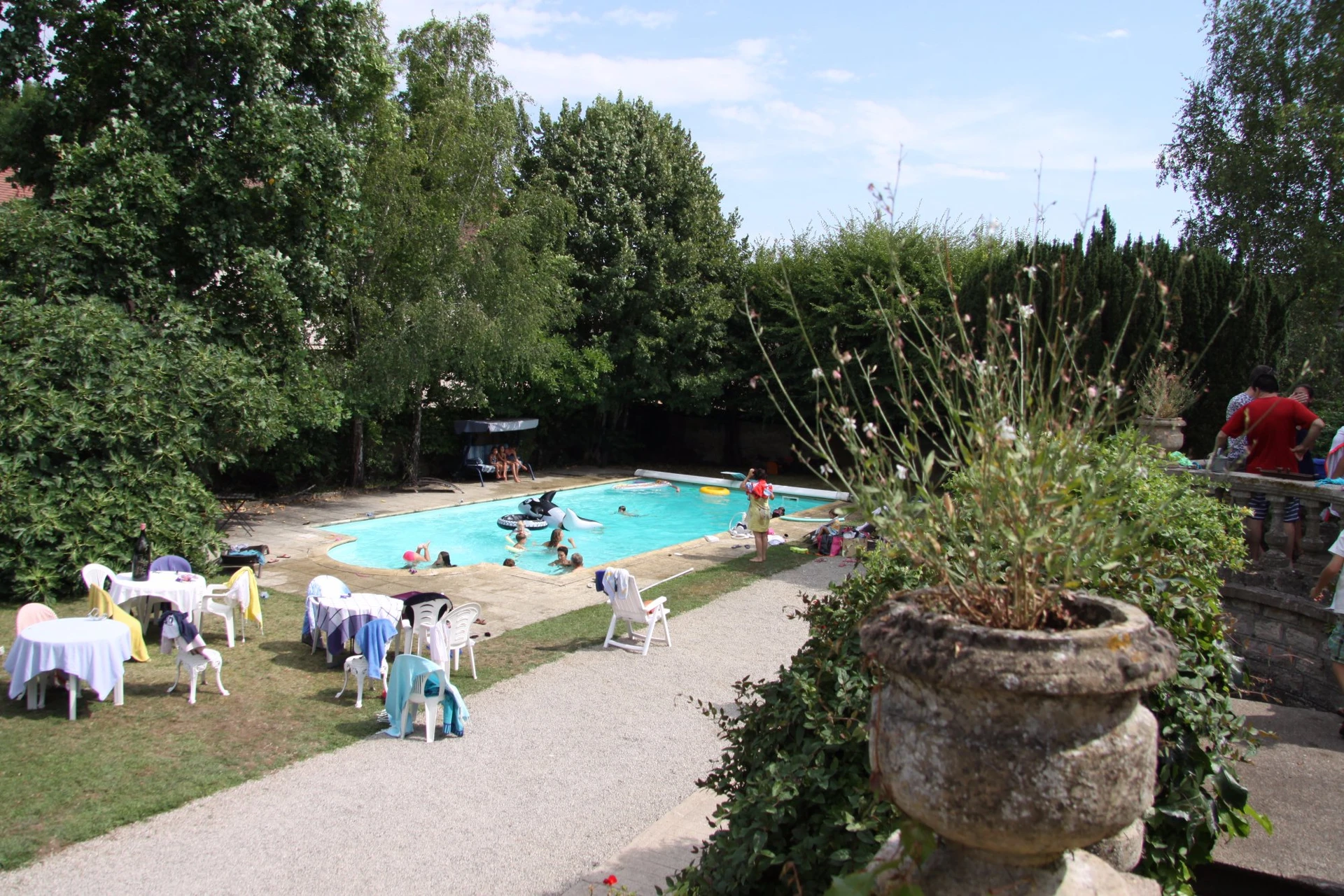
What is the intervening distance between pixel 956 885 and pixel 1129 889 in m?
0.48

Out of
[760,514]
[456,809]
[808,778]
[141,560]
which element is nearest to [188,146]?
[141,560]

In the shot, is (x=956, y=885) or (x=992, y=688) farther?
(x=956, y=885)

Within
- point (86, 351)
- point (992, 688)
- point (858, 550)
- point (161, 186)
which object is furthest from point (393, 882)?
point (161, 186)

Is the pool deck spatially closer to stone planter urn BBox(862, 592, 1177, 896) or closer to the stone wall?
the stone wall

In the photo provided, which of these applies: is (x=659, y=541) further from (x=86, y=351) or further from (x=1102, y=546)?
(x=1102, y=546)

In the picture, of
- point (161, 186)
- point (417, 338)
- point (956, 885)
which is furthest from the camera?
point (417, 338)

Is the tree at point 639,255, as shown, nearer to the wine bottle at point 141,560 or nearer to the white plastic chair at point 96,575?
the wine bottle at point 141,560

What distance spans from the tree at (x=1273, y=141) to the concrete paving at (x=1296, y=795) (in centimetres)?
2083

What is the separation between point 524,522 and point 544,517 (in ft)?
2.40

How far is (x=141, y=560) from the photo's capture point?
10742mm

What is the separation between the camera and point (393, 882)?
5.31 meters

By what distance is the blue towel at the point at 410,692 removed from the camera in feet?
24.7

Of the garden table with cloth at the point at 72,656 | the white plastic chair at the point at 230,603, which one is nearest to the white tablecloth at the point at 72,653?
the garden table with cloth at the point at 72,656

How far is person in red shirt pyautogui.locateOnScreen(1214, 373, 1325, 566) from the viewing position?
306 inches
